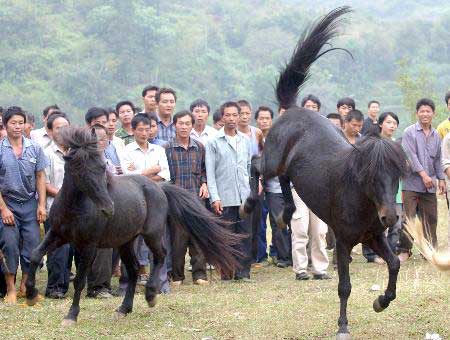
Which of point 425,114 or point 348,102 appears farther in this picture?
point 348,102

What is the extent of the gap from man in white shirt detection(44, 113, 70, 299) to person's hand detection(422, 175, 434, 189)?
5.31 meters

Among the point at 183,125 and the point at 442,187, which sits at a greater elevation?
the point at 183,125

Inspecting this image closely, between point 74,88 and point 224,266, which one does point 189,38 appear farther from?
point 224,266

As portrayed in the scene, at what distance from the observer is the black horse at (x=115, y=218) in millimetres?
7781

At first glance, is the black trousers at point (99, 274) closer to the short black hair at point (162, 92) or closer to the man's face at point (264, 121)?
the short black hair at point (162, 92)

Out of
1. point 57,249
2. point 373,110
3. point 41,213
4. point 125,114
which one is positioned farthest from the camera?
point 373,110

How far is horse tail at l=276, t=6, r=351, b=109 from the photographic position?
332 inches

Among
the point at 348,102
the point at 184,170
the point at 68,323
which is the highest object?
the point at 348,102

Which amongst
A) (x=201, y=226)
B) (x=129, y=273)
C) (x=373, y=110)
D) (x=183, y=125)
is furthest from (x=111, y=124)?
(x=373, y=110)

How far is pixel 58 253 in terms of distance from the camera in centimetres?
980

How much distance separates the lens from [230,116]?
36.0ft

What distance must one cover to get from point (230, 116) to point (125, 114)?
1.66 meters

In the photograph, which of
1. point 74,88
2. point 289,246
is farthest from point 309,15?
point 289,246

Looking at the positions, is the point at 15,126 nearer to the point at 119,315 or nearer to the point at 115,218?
the point at 115,218
